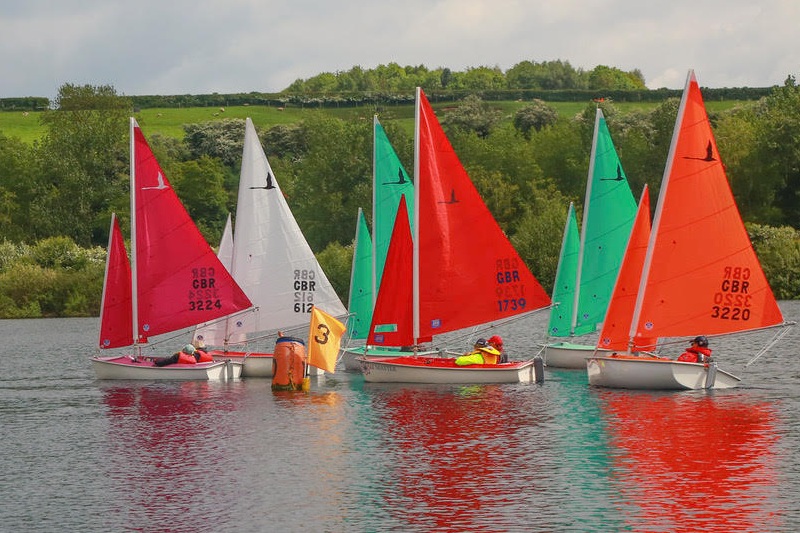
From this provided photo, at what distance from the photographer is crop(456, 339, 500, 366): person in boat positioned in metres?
46.0

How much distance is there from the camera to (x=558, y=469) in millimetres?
30891

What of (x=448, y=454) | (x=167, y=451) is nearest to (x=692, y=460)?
(x=448, y=454)

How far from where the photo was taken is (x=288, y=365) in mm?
47625

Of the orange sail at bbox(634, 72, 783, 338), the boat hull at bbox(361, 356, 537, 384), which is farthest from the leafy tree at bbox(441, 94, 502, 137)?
the orange sail at bbox(634, 72, 783, 338)

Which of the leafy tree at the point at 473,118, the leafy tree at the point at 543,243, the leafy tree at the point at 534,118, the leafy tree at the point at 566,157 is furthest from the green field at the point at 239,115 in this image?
the leafy tree at the point at 543,243

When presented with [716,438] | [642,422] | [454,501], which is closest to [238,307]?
[642,422]

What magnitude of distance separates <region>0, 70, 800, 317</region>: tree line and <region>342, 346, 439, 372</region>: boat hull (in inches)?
1965

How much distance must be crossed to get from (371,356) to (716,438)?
16369mm

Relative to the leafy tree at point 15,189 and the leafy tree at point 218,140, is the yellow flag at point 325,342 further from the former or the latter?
the leafy tree at point 218,140

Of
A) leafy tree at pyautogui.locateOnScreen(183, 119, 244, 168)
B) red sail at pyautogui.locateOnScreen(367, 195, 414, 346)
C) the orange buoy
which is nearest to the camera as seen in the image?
red sail at pyautogui.locateOnScreen(367, 195, 414, 346)

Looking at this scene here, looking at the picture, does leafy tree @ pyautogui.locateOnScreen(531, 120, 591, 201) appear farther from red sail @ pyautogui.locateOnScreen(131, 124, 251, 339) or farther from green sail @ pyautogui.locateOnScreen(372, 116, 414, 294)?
red sail @ pyautogui.locateOnScreen(131, 124, 251, 339)

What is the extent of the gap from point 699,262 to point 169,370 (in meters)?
19.5

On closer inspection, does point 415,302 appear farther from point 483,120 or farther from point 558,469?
point 483,120

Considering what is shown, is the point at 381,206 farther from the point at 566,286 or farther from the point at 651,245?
the point at 651,245
